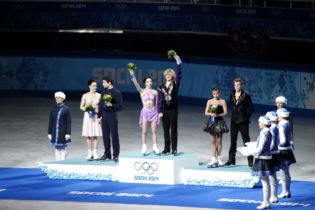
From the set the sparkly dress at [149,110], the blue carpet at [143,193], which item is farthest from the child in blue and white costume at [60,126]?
the sparkly dress at [149,110]

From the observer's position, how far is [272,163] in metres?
22.3

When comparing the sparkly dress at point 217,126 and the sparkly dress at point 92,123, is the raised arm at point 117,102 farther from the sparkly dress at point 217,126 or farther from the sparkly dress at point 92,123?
the sparkly dress at point 217,126

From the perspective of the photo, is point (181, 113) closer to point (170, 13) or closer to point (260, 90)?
point (260, 90)

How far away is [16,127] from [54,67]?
703 centimetres

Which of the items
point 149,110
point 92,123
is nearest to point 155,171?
point 149,110

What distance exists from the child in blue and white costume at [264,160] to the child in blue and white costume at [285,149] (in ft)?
3.38

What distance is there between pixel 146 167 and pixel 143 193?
1.08m

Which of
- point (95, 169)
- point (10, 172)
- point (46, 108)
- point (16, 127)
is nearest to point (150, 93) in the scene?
point (95, 169)

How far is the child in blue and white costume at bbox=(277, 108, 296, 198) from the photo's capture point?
23.2 meters

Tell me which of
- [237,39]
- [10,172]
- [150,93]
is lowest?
[10,172]

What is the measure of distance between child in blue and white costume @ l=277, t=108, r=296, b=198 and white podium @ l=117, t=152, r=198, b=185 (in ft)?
8.74

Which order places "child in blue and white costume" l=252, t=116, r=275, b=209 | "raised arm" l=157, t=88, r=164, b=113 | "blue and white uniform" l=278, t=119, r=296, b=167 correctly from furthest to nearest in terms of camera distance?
"raised arm" l=157, t=88, r=164, b=113, "blue and white uniform" l=278, t=119, r=296, b=167, "child in blue and white costume" l=252, t=116, r=275, b=209

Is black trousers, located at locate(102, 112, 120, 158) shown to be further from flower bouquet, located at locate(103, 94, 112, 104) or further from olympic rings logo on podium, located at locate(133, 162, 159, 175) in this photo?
olympic rings logo on podium, located at locate(133, 162, 159, 175)

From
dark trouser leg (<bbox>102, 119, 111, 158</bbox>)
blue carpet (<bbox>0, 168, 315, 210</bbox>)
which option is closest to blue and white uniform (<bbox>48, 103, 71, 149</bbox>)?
dark trouser leg (<bbox>102, 119, 111, 158</bbox>)
